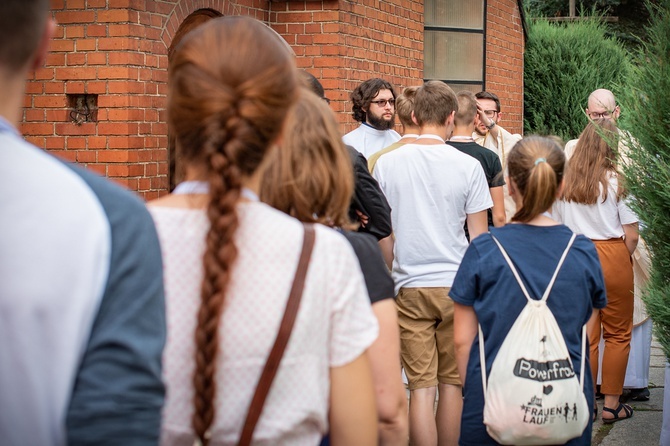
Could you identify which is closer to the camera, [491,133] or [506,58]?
[491,133]

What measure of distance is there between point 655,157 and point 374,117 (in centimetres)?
244

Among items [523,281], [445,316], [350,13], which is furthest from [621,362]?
[350,13]

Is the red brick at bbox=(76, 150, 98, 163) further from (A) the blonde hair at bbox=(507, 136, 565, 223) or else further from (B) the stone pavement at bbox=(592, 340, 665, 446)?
(B) the stone pavement at bbox=(592, 340, 665, 446)

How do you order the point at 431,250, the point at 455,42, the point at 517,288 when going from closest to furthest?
the point at 517,288 → the point at 431,250 → the point at 455,42

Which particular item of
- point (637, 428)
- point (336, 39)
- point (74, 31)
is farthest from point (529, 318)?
point (336, 39)

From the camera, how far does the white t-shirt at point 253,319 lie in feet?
5.57

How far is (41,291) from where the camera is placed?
129 centimetres

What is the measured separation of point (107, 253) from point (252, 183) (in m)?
0.51

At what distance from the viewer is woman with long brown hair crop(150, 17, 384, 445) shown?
1.67 meters

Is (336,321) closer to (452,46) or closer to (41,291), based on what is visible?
(41,291)

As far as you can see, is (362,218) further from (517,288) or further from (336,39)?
(336,39)

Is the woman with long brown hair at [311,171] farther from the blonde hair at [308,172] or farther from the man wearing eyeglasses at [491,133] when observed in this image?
the man wearing eyeglasses at [491,133]

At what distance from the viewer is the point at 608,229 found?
604cm

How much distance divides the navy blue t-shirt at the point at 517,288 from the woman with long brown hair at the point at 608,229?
251 centimetres
